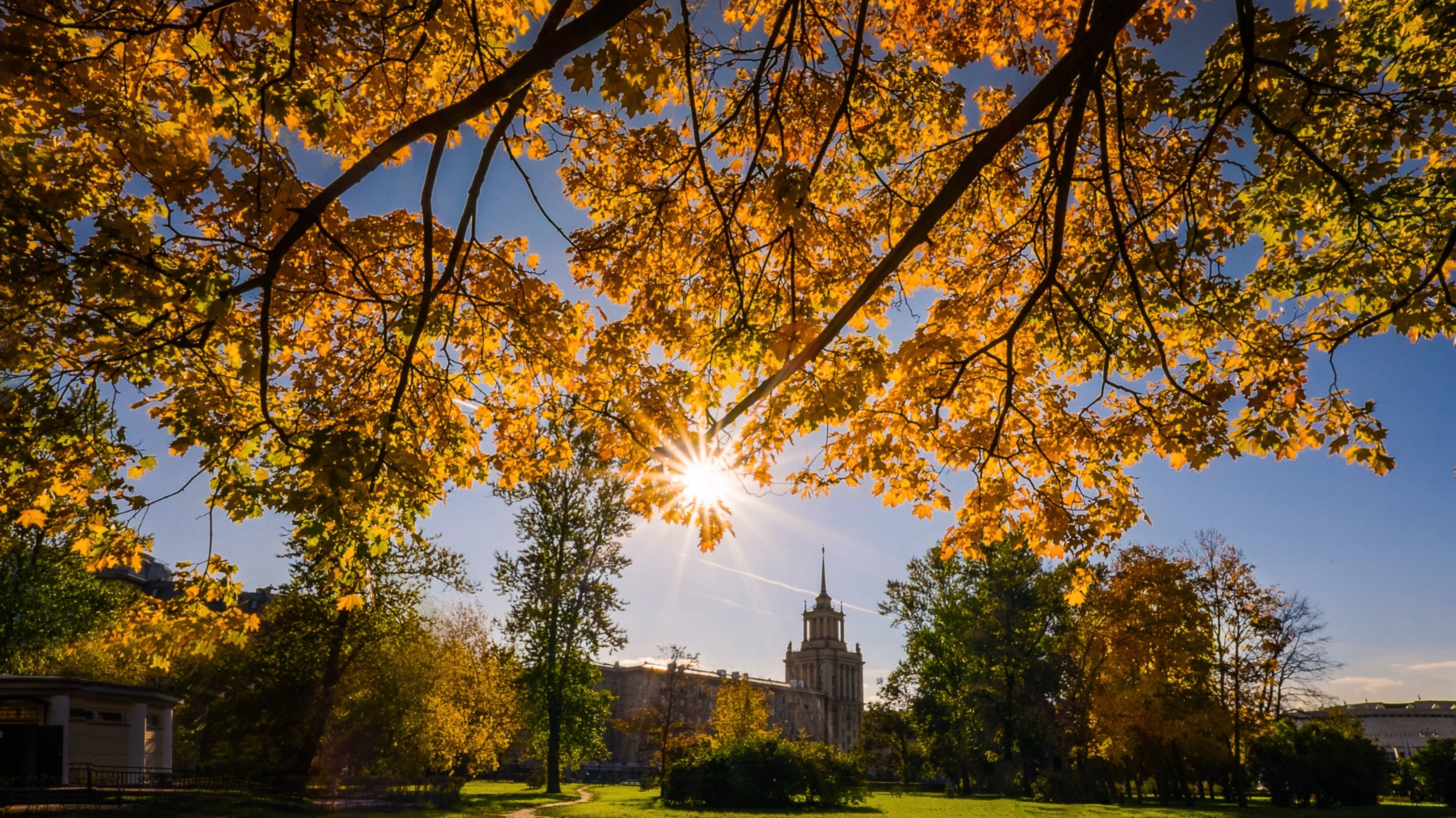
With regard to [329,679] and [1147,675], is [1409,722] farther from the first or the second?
[329,679]

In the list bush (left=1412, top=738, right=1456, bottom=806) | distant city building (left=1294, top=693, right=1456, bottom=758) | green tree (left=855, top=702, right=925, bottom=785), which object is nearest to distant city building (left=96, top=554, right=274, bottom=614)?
green tree (left=855, top=702, right=925, bottom=785)

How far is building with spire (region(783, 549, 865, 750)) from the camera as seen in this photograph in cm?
11519

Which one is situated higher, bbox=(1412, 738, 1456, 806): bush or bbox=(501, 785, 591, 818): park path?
bbox=(501, 785, 591, 818): park path

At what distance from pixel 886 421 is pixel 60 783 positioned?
25.9m

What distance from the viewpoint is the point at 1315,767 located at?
30.8 metres

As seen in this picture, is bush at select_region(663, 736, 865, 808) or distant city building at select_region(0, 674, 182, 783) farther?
bush at select_region(663, 736, 865, 808)

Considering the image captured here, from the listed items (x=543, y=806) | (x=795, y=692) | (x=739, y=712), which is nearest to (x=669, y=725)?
(x=739, y=712)

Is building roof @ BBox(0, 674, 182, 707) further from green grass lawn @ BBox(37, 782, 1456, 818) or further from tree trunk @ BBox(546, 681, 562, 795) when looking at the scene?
tree trunk @ BBox(546, 681, 562, 795)

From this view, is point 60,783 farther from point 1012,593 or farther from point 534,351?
point 1012,593

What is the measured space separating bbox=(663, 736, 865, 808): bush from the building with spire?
86.5 metres

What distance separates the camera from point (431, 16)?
5.29 m

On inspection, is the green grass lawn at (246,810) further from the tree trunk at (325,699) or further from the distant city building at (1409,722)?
the distant city building at (1409,722)

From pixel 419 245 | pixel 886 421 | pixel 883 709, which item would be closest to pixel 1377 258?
pixel 886 421

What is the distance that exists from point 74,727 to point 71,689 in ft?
6.41
